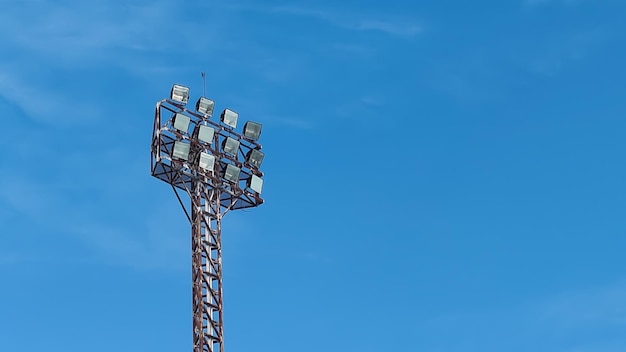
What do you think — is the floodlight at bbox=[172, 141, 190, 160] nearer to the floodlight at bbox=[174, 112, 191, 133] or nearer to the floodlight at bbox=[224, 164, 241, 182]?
the floodlight at bbox=[174, 112, 191, 133]

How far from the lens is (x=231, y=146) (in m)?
152

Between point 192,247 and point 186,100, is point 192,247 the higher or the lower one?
the lower one

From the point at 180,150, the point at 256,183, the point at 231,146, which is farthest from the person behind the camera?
the point at 256,183

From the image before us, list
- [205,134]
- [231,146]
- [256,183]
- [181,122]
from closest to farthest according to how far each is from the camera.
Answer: [181,122], [205,134], [231,146], [256,183]

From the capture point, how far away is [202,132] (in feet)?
491

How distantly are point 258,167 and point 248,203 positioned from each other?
338 cm

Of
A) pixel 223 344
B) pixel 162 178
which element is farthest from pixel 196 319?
pixel 162 178

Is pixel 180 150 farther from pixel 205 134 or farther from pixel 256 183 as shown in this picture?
pixel 256 183

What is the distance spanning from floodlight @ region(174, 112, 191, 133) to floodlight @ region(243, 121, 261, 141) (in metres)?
7.42

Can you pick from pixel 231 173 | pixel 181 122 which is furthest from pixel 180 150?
pixel 231 173

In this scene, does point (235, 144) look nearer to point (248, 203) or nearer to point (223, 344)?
point (248, 203)

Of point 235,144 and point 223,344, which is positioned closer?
point 223,344

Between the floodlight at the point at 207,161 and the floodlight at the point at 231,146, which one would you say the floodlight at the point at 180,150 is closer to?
the floodlight at the point at 207,161

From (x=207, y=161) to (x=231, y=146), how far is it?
393cm
